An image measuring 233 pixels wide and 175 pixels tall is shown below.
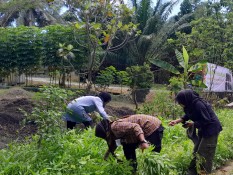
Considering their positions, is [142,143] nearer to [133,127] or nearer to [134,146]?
[133,127]

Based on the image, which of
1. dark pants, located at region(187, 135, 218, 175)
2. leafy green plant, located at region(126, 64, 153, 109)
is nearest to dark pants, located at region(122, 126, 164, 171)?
dark pants, located at region(187, 135, 218, 175)

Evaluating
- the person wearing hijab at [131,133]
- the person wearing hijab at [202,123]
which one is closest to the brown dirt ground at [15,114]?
the person wearing hijab at [131,133]

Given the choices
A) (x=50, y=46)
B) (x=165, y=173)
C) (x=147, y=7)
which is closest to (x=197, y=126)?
(x=165, y=173)

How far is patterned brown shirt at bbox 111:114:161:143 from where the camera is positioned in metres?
4.72

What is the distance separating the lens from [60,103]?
17.1ft

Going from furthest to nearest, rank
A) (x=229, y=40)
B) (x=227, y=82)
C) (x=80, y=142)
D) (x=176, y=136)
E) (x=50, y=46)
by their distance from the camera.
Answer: (x=227, y=82) → (x=50, y=46) → (x=229, y=40) → (x=176, y=136) → (x=80, y=142)

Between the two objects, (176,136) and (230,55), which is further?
(230,55)

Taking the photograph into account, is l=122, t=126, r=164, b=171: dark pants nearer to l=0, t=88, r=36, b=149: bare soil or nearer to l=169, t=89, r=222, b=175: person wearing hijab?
l=169, t=89, r=222, b=175: person wearing hijab

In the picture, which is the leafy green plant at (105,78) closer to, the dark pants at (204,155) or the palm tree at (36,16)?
the dark pants at (204,155)

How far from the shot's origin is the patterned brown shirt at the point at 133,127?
15.5 feet

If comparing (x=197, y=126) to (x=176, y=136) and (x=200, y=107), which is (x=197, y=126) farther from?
(x=176, y=136)

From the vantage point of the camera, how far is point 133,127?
185 inches

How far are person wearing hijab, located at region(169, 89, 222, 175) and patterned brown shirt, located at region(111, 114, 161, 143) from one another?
2.44ft

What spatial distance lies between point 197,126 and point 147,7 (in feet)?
63.1
